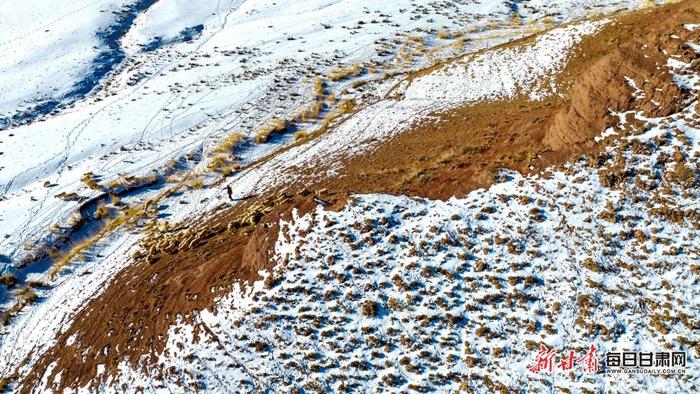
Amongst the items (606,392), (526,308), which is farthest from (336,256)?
(606,392)

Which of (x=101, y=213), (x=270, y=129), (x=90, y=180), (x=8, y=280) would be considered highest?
(x=270, y=129)

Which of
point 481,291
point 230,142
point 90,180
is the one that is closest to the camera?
point 481,291

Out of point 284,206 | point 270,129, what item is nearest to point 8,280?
point 284,206

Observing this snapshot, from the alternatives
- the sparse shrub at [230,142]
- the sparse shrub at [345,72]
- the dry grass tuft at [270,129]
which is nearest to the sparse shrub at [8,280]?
the sparse shrub at [230,142]

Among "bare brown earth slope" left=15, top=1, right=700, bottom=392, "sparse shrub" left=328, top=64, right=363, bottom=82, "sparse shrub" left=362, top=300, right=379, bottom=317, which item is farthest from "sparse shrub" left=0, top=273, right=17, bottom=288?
"sparse shrub" left=328, top=64, right=363, bottom=82

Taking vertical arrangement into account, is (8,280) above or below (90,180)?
below

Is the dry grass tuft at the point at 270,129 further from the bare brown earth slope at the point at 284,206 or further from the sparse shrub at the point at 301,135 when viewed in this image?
the bare brown earth slope at the point at 284,206

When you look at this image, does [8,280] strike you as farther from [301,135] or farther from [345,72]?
[345,72]

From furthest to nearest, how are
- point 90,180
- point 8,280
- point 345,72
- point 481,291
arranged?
point 345,72
point 90,180
point 8,280
point 481,291

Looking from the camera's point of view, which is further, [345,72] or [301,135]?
[345,72]
